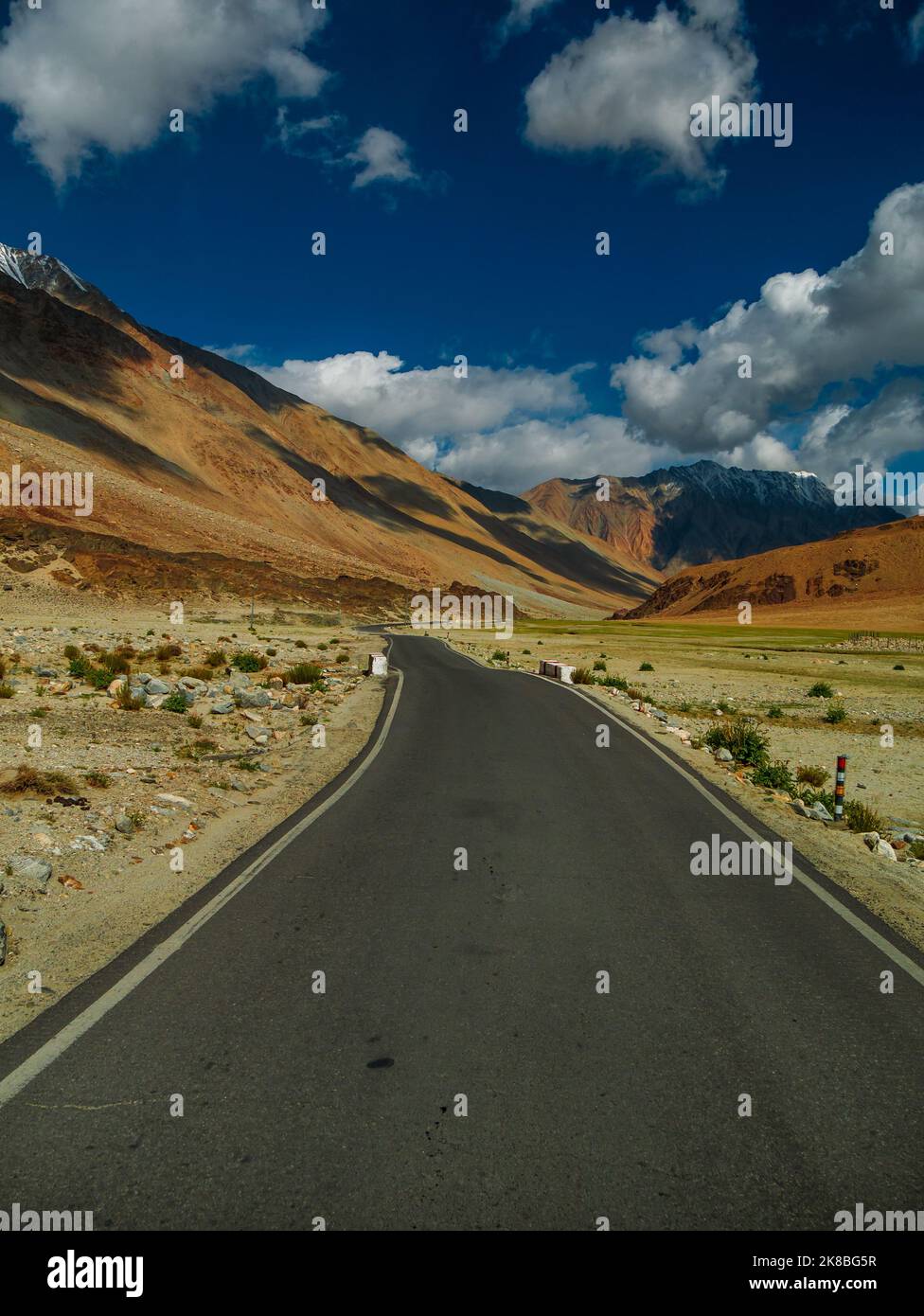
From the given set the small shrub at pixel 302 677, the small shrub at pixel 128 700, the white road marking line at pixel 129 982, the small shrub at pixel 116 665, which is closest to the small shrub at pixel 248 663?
the small shrub at pixel 302 677

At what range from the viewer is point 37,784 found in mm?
9750

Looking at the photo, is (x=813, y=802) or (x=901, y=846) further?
(x=813, y=802)

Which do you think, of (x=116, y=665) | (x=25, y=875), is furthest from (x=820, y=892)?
(x=116, y=665)

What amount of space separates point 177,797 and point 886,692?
102 ft

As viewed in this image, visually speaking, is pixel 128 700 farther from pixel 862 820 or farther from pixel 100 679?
pixel 862 820

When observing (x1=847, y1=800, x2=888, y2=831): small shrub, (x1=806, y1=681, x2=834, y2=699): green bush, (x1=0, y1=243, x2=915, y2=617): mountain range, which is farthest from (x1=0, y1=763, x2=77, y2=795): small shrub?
(x1=0, y1=243, x2=915, y2=617): mountain range

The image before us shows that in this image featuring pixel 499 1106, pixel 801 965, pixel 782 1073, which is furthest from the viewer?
pixel 801 965

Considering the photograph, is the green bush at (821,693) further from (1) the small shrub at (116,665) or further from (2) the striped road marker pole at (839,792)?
(1) the small shrub at (116,665)

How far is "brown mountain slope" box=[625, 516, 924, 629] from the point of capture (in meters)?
111

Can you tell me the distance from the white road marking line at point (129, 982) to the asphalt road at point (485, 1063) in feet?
0.25

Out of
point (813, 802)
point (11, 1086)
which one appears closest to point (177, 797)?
point (11, 1086)

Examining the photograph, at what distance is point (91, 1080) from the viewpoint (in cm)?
426

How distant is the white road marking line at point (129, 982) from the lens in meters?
4.32
